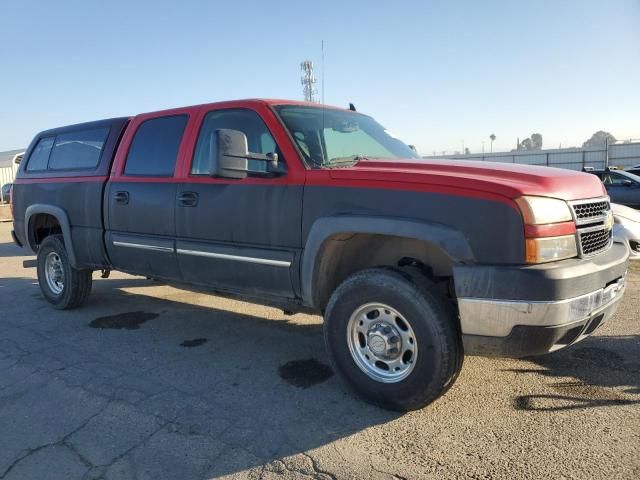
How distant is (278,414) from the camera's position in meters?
3.34

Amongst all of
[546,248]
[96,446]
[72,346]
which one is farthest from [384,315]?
[72,346]

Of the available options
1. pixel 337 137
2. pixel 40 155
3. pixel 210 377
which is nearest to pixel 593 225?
pixel 337 137

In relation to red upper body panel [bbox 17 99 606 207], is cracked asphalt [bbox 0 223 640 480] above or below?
below

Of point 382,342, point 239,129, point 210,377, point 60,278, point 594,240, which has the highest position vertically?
point 239,129

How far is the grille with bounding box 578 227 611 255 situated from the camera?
3.16 meters

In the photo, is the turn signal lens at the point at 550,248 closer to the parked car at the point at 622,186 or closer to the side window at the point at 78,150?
the side window at the point at 78,150

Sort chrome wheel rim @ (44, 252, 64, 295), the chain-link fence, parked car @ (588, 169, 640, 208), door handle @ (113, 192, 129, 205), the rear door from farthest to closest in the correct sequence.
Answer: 1. the chain-link fence
2. parked car @ (588, 169, 640, 208)
3. chrome wheel rim @ (44, 252, 64, 295)
4. door handle @ (113, 192, 129, 205)
5. the rear door

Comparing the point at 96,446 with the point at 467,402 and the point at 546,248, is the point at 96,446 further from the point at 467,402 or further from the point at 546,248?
the point at 546,248

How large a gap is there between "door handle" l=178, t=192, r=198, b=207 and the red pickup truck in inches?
0.7

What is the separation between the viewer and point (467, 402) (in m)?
3.43

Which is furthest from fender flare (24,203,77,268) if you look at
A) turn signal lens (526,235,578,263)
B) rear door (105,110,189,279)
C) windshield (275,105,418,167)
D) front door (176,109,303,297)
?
turn signal lens (526,235,578,263)

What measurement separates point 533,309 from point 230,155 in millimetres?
2224

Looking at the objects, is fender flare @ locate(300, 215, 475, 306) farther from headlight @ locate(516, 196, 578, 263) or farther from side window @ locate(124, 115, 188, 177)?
side window @ locate(124, 115, 188, 177)

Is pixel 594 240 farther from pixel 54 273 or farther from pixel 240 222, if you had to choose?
pixel 54 273
